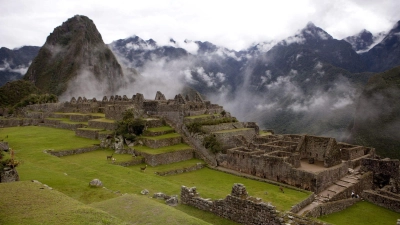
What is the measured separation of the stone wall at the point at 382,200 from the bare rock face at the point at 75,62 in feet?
392

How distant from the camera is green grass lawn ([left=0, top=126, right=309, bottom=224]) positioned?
1163 centimetres

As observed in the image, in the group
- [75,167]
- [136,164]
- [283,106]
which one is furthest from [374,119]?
[75,167]

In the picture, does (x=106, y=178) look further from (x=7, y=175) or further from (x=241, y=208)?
(x=241, y=208)

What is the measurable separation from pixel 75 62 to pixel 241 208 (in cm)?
14622

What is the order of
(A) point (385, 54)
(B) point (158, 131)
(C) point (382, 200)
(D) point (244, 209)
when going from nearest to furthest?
(D) point (244, 209)
(C) point (382, 200)
(B) point (158, 131)
(A) point (385, 54)

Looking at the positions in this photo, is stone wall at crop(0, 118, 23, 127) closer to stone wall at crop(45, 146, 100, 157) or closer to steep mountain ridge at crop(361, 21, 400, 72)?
stone wall at crop(45, 146, 100, 157)

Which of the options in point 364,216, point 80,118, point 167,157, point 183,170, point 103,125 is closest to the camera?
point 364,216

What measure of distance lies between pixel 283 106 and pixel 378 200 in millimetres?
50695

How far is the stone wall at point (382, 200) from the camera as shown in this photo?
17453 mm

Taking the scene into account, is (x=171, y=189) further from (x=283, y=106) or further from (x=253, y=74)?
(x=253, y=74)

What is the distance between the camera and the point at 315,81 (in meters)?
70.6

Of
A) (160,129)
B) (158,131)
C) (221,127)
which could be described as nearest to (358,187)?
(221,127)

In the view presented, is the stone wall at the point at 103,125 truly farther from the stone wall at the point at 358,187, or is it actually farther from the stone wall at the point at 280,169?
the stone wall at the point at 358,187

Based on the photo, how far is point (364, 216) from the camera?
1636cm
